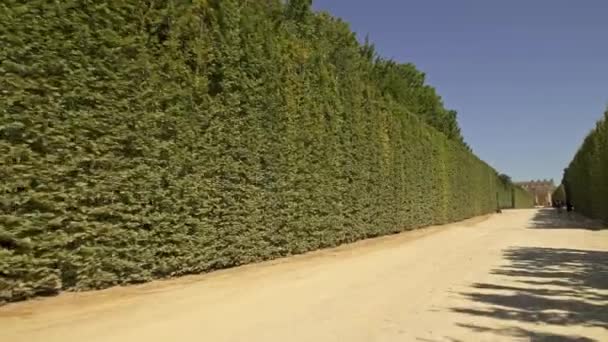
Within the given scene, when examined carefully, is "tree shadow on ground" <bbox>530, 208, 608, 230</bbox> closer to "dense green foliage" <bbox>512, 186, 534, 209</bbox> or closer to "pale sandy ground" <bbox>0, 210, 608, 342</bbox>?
"pale sandy ground" <bbox>0, 210, 608, 342</bbox>

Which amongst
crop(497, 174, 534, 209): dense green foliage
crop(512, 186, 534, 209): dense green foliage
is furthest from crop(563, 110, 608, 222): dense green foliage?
crop(512, 186, 534, 209): dense green foliage

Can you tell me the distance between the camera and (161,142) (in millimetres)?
9578

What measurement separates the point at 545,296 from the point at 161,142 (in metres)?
6.85

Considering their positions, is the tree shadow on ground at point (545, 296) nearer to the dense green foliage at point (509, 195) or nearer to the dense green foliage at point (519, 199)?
the dense green foliage at point (509, 195)

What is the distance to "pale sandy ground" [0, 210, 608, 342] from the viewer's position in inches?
239

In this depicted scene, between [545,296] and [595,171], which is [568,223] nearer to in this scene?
[595,171]

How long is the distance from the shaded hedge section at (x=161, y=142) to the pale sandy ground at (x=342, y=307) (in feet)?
2.38

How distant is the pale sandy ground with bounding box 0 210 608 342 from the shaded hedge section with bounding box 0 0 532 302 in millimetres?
727

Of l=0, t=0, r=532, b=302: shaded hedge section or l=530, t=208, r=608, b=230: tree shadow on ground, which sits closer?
l=0, t=0, r=532, b=302: shaded hedge section

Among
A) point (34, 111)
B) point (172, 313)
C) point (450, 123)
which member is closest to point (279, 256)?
point (172, 313)

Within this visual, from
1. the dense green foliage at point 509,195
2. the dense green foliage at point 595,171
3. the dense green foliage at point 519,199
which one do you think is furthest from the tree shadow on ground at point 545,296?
the dense green foliage at point 519,199

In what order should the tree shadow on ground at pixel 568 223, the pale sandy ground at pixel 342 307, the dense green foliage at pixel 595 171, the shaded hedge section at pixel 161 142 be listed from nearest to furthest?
the pale sandy ground at pixel 342 307 < the shaded hedge section at pixel 161 142 < the dense green foliage at pixel 595 171 < the tree shadow on ground at pixel 568 223

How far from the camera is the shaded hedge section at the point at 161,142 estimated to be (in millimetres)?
7312

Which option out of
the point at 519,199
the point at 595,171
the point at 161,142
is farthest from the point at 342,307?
the point at 519,199
